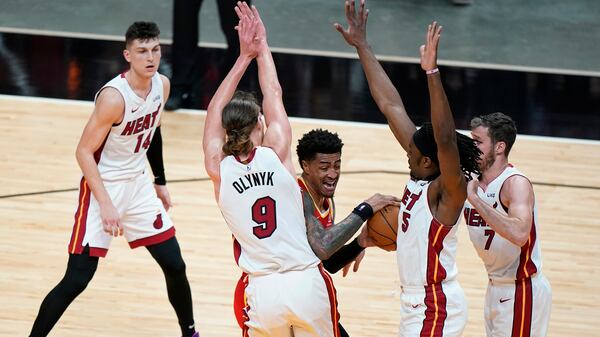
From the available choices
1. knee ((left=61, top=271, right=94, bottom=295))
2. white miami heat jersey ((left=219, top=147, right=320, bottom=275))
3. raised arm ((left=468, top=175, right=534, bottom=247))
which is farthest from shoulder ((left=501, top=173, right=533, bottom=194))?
knee ((left=61, top=271, right=94, bottom=295))

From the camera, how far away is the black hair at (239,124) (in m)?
4.76

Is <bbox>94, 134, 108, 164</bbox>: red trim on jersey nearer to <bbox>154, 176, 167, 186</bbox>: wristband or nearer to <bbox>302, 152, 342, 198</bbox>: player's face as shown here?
<bbox>154, 176, 167, 186</bbox>: wristband

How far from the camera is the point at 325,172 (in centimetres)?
493

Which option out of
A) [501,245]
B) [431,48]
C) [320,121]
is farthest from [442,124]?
[320,121]

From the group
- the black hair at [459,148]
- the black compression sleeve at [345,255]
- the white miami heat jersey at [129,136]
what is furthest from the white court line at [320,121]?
the black hair at [459,148]

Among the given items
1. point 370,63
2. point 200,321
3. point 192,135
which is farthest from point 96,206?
point 192,135

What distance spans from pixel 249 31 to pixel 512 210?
4.86 feet

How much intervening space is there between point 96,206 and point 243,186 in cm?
142

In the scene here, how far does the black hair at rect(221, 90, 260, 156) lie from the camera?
476 cm

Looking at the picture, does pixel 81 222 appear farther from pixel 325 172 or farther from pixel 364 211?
pixel 364 211

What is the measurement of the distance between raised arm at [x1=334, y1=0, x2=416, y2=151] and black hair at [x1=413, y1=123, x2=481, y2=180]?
304mm

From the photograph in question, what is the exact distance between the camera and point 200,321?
21.7 feet

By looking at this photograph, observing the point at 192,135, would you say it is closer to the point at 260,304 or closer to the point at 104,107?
the point at 104,107

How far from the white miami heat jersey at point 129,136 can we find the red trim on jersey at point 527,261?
2.12 metres
